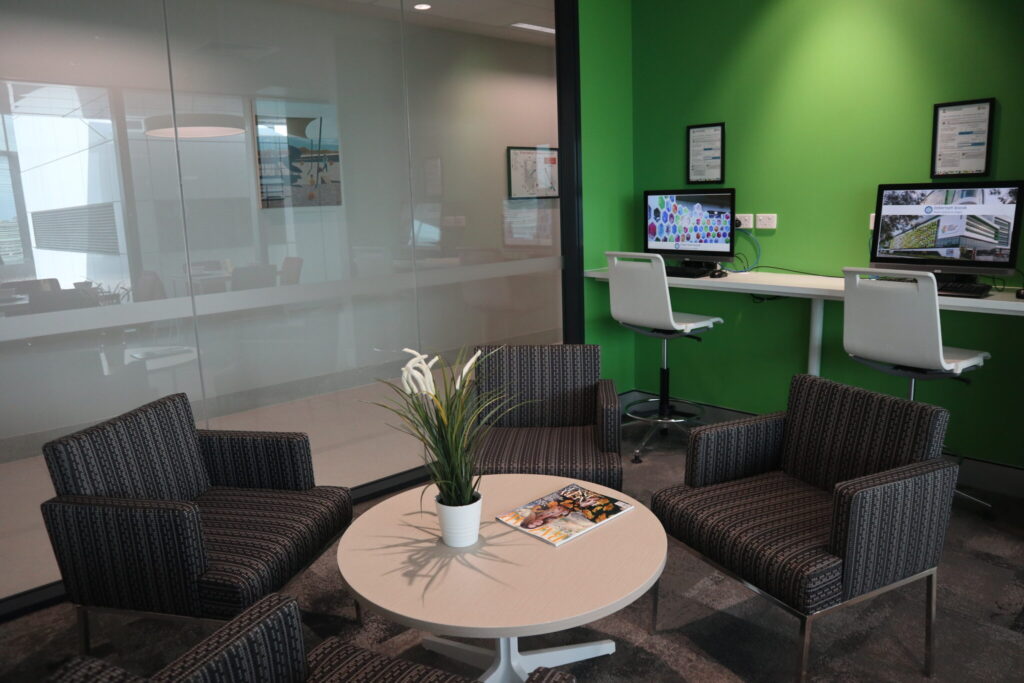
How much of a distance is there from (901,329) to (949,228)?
66cm

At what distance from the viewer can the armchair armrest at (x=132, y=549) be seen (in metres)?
2.12

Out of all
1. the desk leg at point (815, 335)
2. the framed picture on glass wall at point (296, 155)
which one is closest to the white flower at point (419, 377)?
the framed picture on glass wall at point (296, 155)

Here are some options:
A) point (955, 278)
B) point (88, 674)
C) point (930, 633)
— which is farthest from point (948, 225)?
point (88, 674)

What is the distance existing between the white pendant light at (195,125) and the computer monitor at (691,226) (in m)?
2.41

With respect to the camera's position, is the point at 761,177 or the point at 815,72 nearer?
the point at 815,72

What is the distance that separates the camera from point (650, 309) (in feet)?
13.2

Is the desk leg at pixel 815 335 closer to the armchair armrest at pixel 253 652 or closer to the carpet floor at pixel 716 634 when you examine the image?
the carpet floor at pixel 716 634

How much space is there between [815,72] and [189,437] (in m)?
3.41

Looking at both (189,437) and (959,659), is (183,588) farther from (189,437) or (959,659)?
(959,659)

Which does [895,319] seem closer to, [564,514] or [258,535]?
[564,514]

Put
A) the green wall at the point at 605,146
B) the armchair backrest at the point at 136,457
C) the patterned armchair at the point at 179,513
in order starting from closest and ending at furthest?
the patterned armchair at the point at 179,513, the armchair backrest at the point at 136,457, the green wall at the point at 605,146

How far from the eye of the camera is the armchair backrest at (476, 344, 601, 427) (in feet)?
10.9

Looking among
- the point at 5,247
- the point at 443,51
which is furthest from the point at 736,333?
the point at 5,247

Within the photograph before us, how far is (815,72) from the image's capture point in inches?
158
